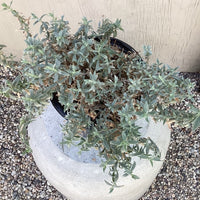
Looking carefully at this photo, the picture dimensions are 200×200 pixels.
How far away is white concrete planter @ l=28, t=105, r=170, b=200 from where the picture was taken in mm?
1087

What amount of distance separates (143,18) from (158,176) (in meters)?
0.89

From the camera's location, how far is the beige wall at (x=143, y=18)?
1.39m

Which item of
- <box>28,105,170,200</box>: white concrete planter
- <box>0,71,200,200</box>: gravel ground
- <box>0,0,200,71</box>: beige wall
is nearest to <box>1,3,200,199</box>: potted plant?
<box>28,105,170,200</box>: white concrete planter

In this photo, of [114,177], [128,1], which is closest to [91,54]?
[114,177]

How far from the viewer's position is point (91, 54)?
0.95 m

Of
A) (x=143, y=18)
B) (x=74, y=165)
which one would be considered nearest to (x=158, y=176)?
(x=74, y=165)

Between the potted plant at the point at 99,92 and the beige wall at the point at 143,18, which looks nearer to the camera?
the potted plant at the point at 99,92

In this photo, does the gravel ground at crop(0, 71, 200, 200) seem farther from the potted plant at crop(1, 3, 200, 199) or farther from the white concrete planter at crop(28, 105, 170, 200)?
the potted plant at crop(1, 3, 200, 199)

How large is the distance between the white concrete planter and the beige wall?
0.57 m

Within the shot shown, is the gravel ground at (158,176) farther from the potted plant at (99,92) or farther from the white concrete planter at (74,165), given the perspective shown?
the potted plant at (99,92)

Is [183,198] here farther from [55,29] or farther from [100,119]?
[55,29]

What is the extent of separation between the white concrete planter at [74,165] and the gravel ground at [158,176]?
0.48 metres

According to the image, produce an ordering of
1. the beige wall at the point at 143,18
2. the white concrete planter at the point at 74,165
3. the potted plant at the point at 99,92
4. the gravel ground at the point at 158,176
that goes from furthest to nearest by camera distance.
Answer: the gravel ground at the point at 158,176 → the beige wall at the point at 143,18 → the white concrete planter at the point at 74,165 → the potted plant at the point at 99,92

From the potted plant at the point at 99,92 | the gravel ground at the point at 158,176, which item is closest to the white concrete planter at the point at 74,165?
the potted plant at the point at 99,92
